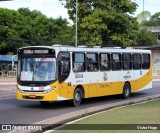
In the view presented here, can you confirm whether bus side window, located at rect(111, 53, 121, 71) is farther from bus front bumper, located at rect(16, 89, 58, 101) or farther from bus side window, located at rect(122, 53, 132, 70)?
bus front bumper, located at rect(16, 89, 58, 101)

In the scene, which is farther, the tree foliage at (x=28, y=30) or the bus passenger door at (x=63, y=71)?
the tree foliage at (x=28, y=30)

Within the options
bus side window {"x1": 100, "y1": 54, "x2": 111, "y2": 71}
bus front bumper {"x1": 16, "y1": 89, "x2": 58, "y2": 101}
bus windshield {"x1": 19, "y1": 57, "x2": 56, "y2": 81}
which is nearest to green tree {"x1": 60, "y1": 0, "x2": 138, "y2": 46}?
bus side window {"x1": 100, "y1": 54, "x2": 111, "y2": 71}

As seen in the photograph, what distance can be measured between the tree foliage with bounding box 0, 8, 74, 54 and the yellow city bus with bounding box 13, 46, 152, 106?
3619 cm

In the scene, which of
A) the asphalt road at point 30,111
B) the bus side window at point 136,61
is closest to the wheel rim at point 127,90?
the bus side window at point 136,61

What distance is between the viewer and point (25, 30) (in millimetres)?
61625

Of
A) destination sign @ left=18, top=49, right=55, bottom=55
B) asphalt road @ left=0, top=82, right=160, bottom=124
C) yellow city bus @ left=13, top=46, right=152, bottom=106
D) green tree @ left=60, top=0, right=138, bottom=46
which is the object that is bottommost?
asphalt road @ left=0, top=82, right=160, bottom=124

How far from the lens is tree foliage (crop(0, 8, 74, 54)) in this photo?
Answer: 5978 cm

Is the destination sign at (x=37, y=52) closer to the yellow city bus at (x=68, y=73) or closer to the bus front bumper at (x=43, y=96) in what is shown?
the yellow city bus at (x=68, y=73)

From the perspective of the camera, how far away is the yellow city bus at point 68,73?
16828 millimetres

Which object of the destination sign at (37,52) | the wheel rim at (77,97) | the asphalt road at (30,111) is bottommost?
the asphalt road at (30,111)

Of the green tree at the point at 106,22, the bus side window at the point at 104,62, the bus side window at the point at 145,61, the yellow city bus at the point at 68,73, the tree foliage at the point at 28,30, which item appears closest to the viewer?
the yellow city bus at the point at 68,73

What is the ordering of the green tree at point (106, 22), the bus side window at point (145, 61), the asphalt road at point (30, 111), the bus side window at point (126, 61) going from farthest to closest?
the green tree at point (106, 22) → the bus side window at point (145, 61) → the bus side window at point (126, 61) → the asphalt road at point (30, 111)

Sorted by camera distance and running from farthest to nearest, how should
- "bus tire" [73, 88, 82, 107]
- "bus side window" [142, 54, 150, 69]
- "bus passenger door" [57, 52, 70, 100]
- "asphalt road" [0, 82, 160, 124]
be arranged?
"bus side window" [142, 54, 150, 69]
"bus tire" [73, 88, 82, 107]
"bus passenger door" [57, 52, 70, 100]
"asphalt road" [0, 82, 160, 124]

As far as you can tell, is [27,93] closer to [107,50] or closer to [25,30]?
[107,50]
